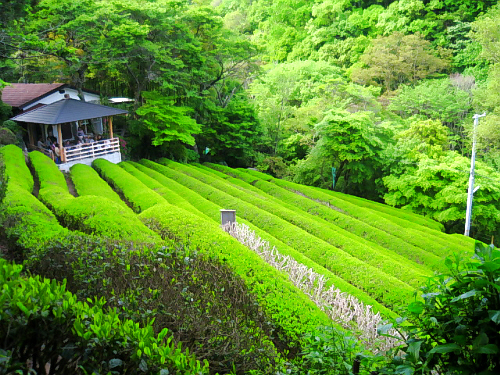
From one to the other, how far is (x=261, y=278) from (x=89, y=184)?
11.5m

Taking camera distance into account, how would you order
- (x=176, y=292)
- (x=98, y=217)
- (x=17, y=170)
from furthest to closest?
(x=17, y=170) < (x=98, y=217) < (x=176, y=292)

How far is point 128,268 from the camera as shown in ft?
17.9

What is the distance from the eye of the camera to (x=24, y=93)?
25.3 meters

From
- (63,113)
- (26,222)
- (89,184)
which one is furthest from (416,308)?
(63,113)

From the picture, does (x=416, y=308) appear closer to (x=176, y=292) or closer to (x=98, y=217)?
(x=176, y=292)

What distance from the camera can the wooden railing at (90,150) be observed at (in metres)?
21.3

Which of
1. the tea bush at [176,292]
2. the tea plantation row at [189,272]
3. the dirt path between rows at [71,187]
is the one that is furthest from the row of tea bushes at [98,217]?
the dirt path between rows at [71,187]

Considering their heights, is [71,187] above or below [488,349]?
below

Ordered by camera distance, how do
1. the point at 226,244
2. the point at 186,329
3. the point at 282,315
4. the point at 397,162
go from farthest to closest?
the point at 397,162
the point at 226,244
the point at 282,315
the point at 186,329

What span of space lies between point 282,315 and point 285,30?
53.2 m

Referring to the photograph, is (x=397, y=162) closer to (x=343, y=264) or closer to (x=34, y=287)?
(x=343, y=264)

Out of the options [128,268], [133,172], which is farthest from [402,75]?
[128,268]

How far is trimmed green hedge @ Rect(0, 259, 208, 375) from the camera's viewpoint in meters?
3.04

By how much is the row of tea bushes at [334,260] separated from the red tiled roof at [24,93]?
15.3 m
